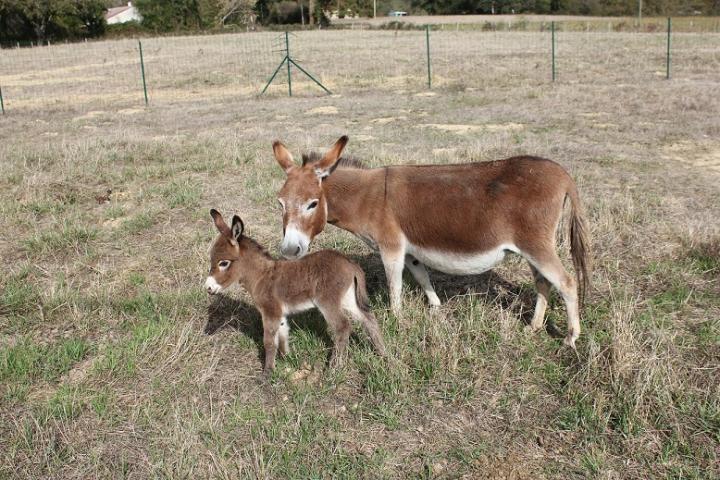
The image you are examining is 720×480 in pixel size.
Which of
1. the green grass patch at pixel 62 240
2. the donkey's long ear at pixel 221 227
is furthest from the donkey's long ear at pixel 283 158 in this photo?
the green grass patch at pixel 62 240

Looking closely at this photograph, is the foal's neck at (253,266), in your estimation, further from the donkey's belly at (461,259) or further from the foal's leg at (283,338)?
the donkey's belly at (461,259)

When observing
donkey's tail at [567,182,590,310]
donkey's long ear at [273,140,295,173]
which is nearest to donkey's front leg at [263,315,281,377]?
donkey's long ear at [273,140,295,173]

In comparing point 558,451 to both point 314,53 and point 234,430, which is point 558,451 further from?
point 314,53

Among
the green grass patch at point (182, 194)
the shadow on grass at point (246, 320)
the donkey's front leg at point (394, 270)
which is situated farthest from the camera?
the green grass patch at point (182, 194)

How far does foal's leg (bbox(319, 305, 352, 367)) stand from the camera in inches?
175

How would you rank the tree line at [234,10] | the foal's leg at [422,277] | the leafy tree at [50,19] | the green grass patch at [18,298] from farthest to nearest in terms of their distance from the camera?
the tree line at [234,10] < the leafy tree at [50,19] < the green grass patch at [18,298] < the foal's leg at [422,277]

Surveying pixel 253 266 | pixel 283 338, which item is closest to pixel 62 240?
pixel 253 266

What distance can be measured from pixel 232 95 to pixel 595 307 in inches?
768

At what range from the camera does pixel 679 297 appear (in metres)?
5.29

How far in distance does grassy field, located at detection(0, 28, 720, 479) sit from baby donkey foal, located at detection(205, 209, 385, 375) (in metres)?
0.24

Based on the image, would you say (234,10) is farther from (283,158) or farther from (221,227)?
(221,227)

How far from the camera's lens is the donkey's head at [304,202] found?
4.59 m

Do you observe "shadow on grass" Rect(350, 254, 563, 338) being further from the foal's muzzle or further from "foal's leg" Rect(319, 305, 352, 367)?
the foal's muzzle

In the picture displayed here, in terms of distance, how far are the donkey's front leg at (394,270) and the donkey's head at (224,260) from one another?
123 centimetres
